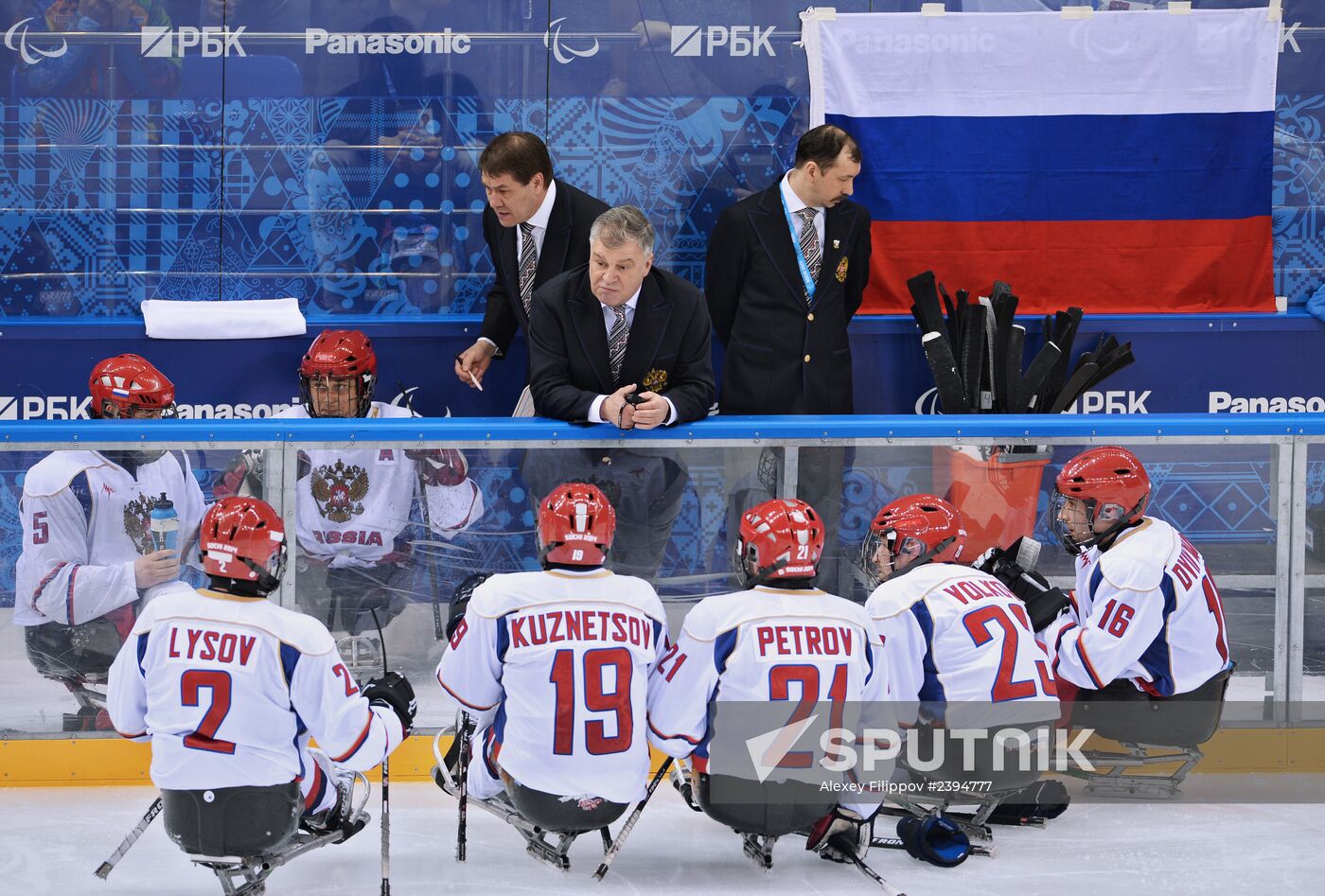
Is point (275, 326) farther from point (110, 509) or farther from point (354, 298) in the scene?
point (110, 509)

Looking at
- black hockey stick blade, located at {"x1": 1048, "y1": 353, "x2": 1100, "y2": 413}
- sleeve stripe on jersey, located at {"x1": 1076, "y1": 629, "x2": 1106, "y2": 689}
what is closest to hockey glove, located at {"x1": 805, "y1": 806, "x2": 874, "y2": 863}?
sleeve stripe on jersey, located at {"x1": 1076, "y1": 629, "x2": 1106, "y2": 689}

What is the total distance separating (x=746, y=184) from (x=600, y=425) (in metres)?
2.18

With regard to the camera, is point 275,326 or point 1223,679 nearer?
point 1223,679

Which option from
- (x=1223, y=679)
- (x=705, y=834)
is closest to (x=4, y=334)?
(x=705, y=834)

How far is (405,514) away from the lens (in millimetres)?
4078

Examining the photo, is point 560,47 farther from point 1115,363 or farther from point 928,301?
point 1115,363

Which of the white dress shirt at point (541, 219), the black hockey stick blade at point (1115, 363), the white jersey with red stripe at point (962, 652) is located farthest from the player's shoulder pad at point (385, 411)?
the black hockey stick blade at point (1115, 363)

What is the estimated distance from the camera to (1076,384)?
18.5 ft

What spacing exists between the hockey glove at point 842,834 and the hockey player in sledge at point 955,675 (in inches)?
6.4

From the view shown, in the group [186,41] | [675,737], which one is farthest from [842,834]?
[186,41]

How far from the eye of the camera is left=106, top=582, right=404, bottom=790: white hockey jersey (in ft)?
10.6

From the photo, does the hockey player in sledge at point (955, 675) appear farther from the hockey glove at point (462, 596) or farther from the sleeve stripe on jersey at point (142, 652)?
the sleeve stripe on jersey at point (142, 652)

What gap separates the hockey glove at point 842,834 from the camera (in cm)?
363

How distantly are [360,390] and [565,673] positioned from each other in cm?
183
